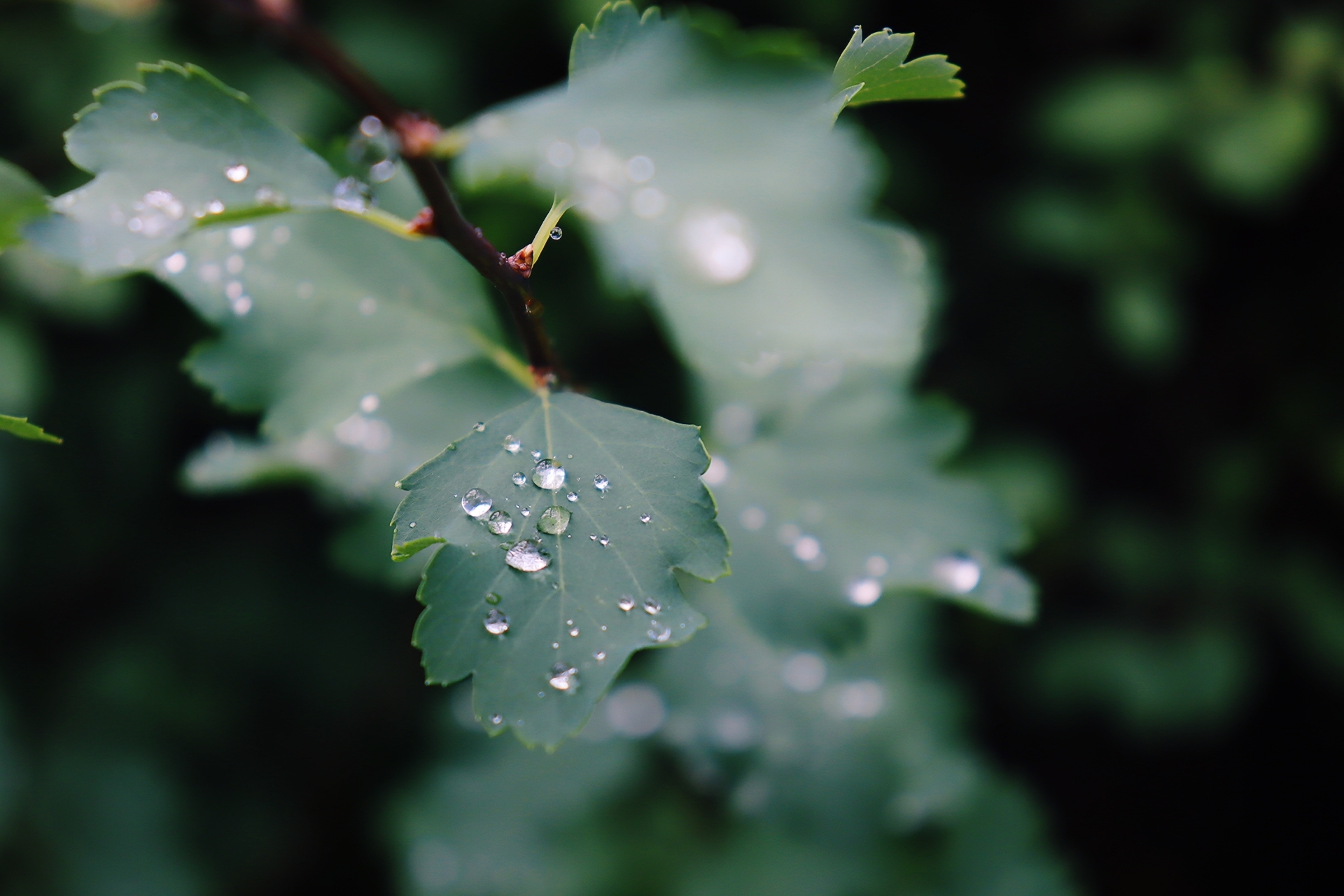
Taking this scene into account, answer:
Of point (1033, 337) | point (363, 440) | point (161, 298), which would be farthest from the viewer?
point (1033, 337)

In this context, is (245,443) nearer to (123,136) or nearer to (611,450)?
(123,136)

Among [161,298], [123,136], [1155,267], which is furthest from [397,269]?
[1155,267]

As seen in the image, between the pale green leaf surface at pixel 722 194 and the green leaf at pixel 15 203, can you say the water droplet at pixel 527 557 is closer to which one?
the pale green leaf surface at pixel 722 194

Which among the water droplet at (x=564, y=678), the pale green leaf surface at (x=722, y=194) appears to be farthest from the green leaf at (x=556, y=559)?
the pale green leaf surface at (x=722, y=194)

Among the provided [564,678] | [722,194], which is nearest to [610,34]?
[722,194]

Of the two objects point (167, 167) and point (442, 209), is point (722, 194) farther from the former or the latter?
point (167, 167)

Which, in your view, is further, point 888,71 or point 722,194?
point 722,194

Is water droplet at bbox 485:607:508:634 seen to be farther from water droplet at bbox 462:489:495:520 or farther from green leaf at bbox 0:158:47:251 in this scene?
green leaf at bbox 0:158:47:251
